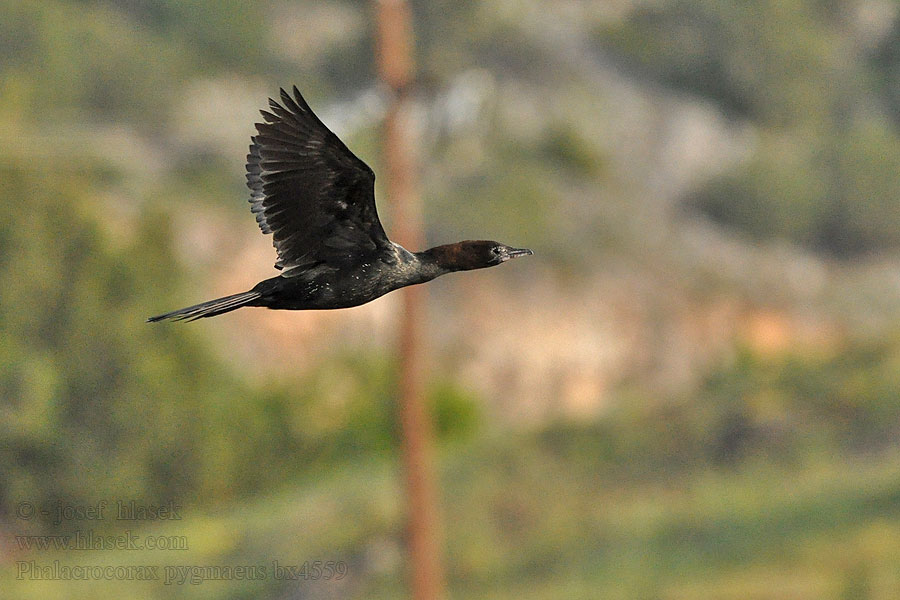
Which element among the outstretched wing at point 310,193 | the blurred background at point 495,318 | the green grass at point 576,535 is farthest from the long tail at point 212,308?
the green grass at point 576,535

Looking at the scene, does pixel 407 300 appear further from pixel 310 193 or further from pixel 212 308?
pixel 212 308

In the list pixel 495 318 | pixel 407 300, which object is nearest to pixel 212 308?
pixel 407 300

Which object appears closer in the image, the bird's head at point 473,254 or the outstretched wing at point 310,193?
the bird's head at point 473,254

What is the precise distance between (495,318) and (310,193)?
31.4 metres

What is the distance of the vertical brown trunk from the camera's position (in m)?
17.4

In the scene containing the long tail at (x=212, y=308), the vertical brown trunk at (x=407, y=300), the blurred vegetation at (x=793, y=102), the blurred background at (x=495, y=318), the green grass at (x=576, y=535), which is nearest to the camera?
the long tail at (x=212, y=308)

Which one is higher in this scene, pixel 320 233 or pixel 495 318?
pixel 495 318

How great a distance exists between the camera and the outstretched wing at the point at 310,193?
706cm

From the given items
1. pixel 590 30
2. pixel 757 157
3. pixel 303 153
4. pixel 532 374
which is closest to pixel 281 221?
pixel 303 153

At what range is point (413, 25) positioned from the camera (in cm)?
4959

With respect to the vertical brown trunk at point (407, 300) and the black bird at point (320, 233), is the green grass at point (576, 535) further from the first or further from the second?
the black bird at point (320, 233)

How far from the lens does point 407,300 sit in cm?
1888

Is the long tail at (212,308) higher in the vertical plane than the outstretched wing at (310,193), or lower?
lower

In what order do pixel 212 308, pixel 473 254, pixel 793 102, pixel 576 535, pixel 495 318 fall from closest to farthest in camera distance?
pixel 212 308 → pixel 473 254 → pixel 576 535 → pixel 495 318 → pixel 793 102
